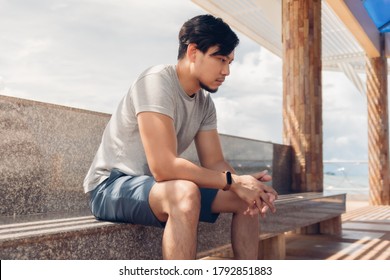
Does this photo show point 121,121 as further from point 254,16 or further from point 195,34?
point 254,16

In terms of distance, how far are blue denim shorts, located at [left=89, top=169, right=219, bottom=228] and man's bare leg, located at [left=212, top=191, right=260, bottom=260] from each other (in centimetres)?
3

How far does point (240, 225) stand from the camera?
1589mm

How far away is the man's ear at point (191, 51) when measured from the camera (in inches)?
61.9

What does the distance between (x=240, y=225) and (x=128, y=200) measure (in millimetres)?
450

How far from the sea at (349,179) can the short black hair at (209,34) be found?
868 centimetres

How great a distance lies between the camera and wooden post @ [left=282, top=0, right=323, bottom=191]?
14.1ft

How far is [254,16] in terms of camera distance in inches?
346

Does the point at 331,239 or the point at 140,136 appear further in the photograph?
the point at 331,239

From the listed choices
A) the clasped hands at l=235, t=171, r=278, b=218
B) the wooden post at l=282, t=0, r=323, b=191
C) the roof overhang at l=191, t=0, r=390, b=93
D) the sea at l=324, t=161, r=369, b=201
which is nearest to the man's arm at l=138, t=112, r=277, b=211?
the clasped hands at l=235, t=171, r=278, b=218

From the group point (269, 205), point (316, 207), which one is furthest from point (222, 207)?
point (316, 207)

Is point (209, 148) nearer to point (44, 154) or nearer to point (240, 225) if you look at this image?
point (240, 225)

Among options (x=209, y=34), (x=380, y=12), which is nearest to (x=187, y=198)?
(x=209, y=34)
